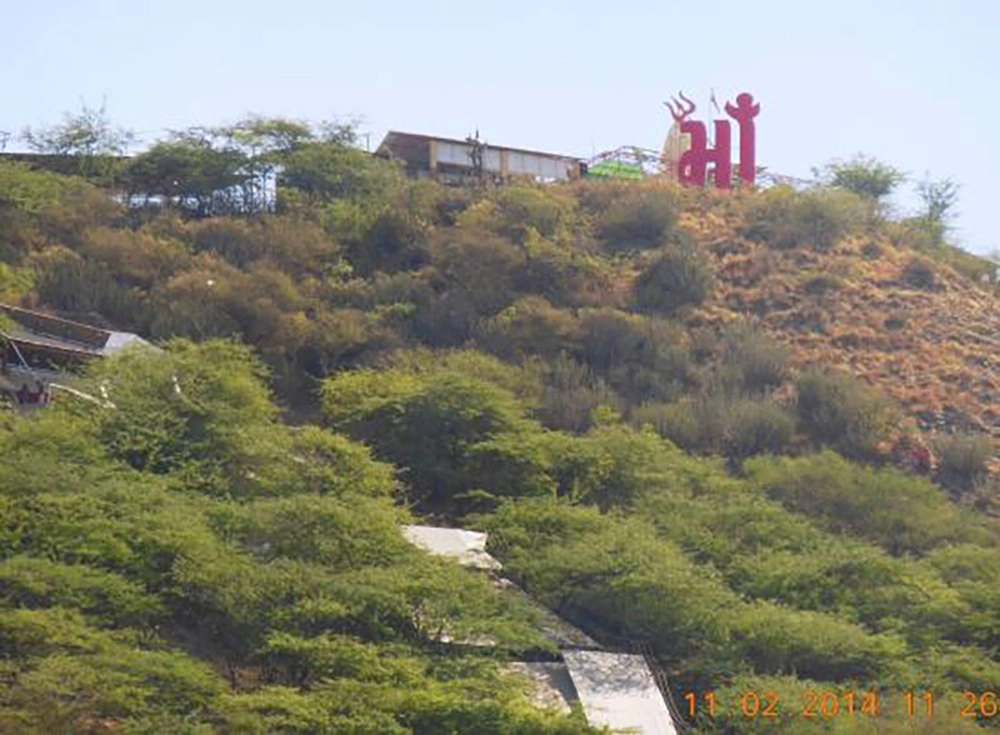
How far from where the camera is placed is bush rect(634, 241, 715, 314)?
4259 centimetres

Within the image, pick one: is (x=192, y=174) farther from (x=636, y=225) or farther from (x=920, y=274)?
(x=920, y=274)

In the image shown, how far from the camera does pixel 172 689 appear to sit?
756 inches

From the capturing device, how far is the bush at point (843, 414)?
35291 millimetres

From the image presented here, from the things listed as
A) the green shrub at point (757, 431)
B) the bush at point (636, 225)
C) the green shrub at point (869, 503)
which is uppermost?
the bush at point (636, 225)

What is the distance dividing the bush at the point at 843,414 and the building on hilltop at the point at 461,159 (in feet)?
57.0

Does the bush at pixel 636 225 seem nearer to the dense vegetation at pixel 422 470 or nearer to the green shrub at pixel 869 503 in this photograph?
the dense vegetation at pixel 422 470

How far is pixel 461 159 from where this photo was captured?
5322 centimetres

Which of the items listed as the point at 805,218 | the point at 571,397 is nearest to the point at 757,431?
the point at 571,397

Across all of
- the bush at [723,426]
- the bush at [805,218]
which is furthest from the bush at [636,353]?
the bush at [805,218]

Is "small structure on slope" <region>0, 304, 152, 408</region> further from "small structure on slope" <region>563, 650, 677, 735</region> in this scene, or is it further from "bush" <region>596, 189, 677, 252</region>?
"bush" <region>596, 189, 677, 252</region>

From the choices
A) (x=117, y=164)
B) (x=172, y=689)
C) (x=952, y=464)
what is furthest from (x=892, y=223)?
(x=172, y=689)
